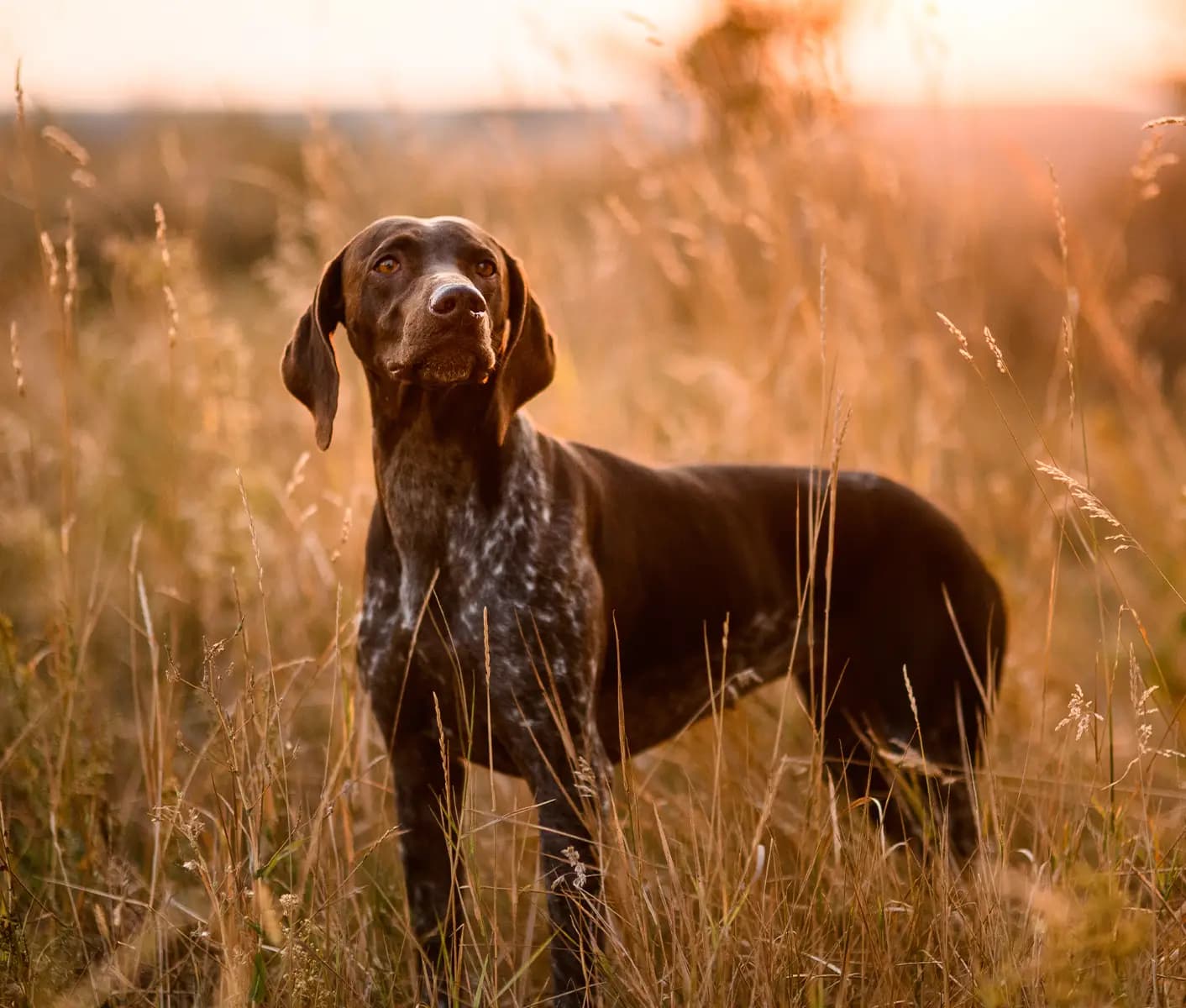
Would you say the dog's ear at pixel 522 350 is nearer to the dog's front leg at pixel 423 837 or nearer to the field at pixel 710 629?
the field at pixel 710 629

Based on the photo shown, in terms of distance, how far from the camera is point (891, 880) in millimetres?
2678

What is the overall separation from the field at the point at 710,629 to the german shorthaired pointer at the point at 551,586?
140mm

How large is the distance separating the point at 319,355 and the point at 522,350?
0.47 m

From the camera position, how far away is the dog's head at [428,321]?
2.54 m

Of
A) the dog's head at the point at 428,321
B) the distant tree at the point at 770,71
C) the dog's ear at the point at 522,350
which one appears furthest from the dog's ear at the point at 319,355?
the distant tree at the point at 770,71

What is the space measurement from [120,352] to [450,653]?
18.2ft

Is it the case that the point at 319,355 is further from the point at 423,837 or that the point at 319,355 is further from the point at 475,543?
the point at 423,837

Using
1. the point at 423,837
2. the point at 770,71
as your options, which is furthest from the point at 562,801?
the point at 770,71

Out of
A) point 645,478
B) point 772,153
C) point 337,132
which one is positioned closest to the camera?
point 645,478

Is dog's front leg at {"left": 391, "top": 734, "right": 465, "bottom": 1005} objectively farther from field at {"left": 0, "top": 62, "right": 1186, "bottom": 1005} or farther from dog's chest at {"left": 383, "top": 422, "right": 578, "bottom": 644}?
dog's chest at {"left": 383, "top": 422, "right": 578, "bottom": 644}

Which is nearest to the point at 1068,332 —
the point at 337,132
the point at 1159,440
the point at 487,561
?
the point at 487,561

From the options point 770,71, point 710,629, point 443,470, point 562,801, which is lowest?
point 562,801

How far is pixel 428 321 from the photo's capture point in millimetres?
2518

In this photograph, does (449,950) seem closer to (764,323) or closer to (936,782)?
(936,782)
